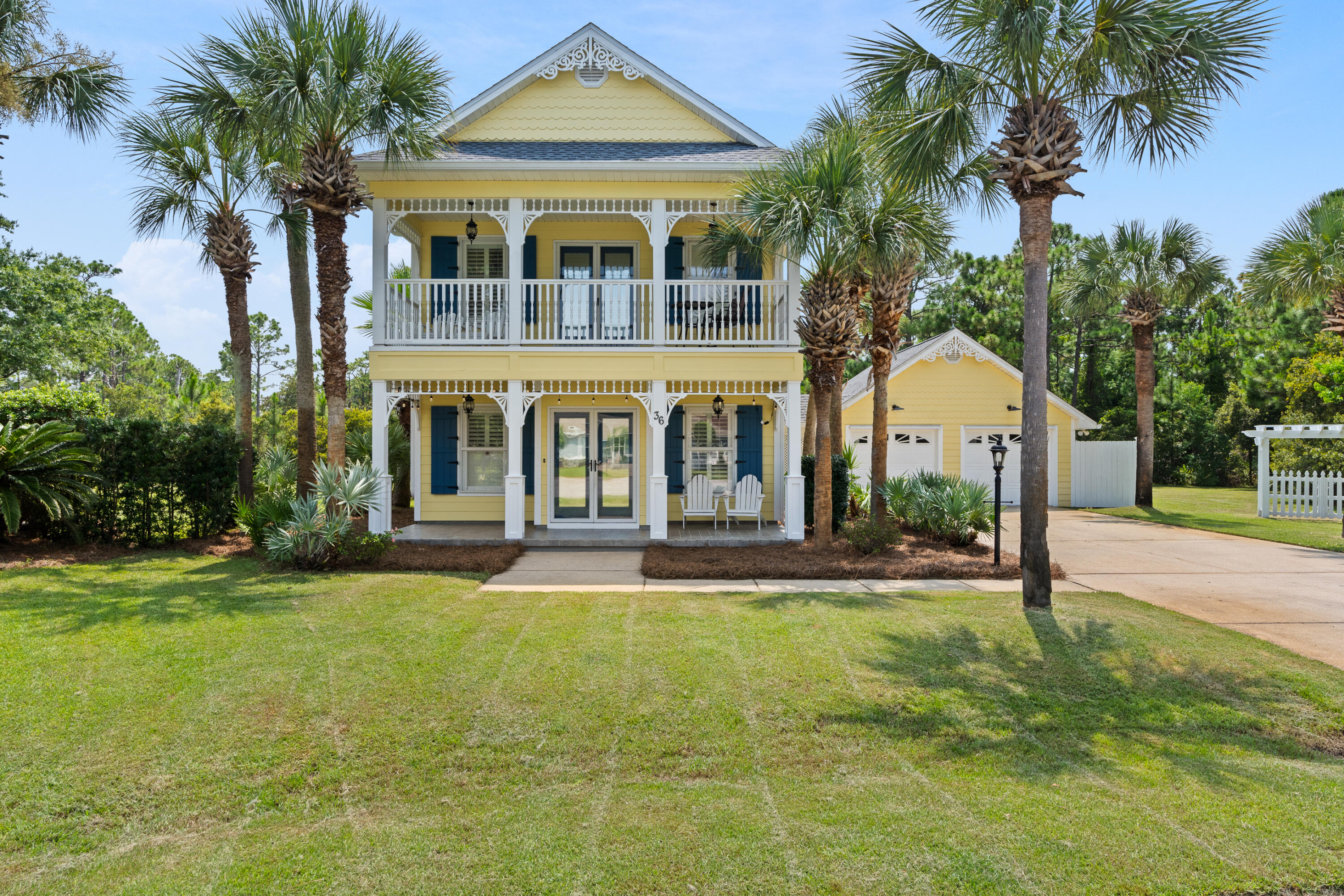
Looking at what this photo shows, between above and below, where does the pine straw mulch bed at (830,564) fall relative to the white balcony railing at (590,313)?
below

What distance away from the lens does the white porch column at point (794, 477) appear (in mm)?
11539

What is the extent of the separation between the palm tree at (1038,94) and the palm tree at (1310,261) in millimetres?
8900

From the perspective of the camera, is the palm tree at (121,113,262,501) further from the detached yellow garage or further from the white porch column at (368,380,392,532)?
the detached yellow garage

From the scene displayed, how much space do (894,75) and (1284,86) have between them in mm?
4318

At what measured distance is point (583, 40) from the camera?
1323 cm

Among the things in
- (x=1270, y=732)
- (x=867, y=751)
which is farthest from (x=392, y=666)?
(x=1270, y=732)

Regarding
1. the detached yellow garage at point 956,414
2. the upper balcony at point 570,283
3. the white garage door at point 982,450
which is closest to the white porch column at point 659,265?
the upper balcony at point 570,283

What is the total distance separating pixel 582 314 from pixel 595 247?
5.86 ft

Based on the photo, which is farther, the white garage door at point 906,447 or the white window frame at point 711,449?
the white garage door at point 906,447

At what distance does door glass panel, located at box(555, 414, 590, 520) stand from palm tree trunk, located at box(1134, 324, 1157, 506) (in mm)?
14290

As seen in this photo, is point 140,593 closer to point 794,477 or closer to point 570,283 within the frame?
point 570,283

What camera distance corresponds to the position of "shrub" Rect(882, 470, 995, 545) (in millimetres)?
11281

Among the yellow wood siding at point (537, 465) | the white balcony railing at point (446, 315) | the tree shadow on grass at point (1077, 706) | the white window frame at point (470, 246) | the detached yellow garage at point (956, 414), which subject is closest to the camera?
the tree shadow on grass at point (1077, 706)

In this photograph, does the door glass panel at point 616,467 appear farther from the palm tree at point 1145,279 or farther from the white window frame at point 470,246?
the palm tree at point 1145,279
